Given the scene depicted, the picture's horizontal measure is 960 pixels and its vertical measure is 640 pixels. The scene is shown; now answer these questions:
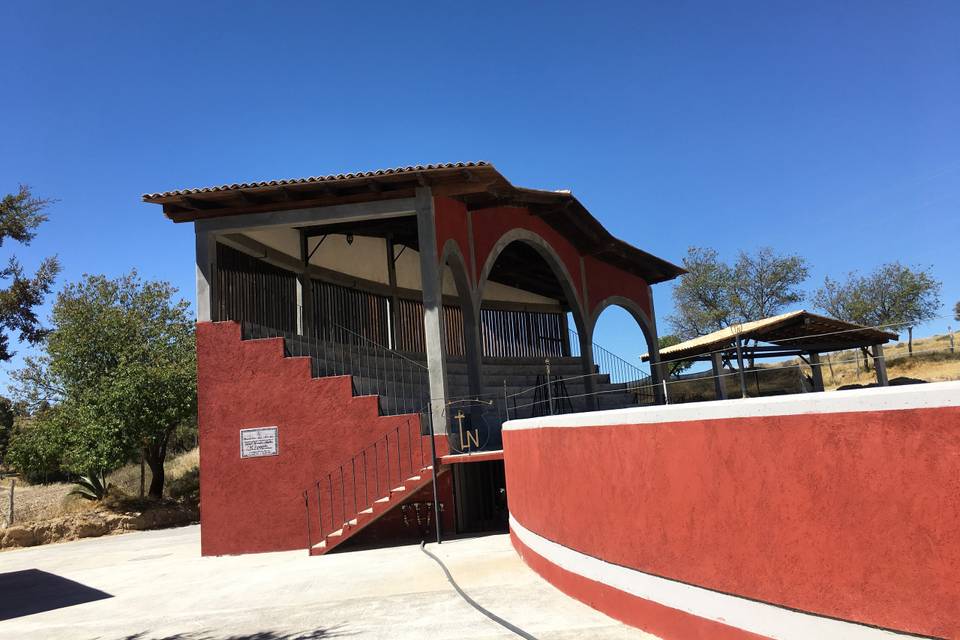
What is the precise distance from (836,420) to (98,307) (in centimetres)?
3189

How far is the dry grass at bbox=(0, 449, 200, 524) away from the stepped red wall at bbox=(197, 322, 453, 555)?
485 inches

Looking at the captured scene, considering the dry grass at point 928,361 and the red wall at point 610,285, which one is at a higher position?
the red wall at point 610,285

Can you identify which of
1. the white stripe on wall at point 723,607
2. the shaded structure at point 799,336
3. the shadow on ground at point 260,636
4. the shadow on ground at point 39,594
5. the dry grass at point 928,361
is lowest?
the shadow on ground at point 39,594

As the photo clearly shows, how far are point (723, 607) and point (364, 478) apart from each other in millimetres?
9201

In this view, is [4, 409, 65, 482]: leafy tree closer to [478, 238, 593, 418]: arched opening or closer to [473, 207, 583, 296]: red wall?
[478, 238, 593, 418]: arched opening

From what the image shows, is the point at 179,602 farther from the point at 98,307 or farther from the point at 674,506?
the point at 98,307

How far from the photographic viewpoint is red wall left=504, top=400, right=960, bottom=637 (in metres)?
3.31

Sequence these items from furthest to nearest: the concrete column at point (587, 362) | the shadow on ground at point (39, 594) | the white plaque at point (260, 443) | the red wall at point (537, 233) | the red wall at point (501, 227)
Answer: the concrete column at point (587, 362)
the red wall at point (501, 227)
the red wall at point (537, 233)
the white plaque at point (260, 443)
the shadow on ground at point (39, 594)

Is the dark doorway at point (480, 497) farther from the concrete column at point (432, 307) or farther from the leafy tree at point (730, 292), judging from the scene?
the leafy tree at point (730, 292)

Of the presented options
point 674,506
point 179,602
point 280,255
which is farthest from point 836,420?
point 280,255

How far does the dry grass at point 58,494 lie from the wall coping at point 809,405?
73.9 feet

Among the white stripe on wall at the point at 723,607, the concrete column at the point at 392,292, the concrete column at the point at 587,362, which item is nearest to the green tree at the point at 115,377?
the concrete column at the point at 392,292


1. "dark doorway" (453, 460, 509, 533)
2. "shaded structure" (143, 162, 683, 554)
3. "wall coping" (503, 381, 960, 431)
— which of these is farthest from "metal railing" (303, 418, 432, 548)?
"wall coping" (503, 381, 960, 431)

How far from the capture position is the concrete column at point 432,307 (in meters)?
12.9
